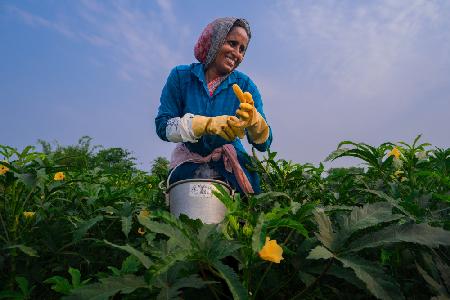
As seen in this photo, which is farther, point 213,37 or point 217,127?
point 213,37

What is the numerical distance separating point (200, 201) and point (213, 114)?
550 mm

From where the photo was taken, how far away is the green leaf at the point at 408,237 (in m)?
0.99

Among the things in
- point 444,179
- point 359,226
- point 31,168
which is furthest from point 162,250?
point 444,179

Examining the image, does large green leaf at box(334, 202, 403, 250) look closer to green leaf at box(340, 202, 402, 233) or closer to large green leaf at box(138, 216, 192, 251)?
green leaf at box(340, 202, 402, 233)

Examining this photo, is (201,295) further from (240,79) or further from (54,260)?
(240,79)

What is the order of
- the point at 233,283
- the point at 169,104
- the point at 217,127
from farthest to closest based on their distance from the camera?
the point at 169,104, the point at 217,127, the point at 233,283

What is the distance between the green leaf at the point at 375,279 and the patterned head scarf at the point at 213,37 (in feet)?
5.45

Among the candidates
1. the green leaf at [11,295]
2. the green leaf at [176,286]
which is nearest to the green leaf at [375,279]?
the green leaf at [176,286]

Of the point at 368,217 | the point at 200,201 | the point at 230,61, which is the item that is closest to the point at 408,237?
the point at 368,217

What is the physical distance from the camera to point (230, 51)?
2.39 m

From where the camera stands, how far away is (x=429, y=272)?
3.62 ft

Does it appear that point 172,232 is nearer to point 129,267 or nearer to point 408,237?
point 129,267

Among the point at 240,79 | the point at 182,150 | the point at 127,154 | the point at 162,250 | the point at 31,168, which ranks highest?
the point at 127,154

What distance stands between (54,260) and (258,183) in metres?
1.14
